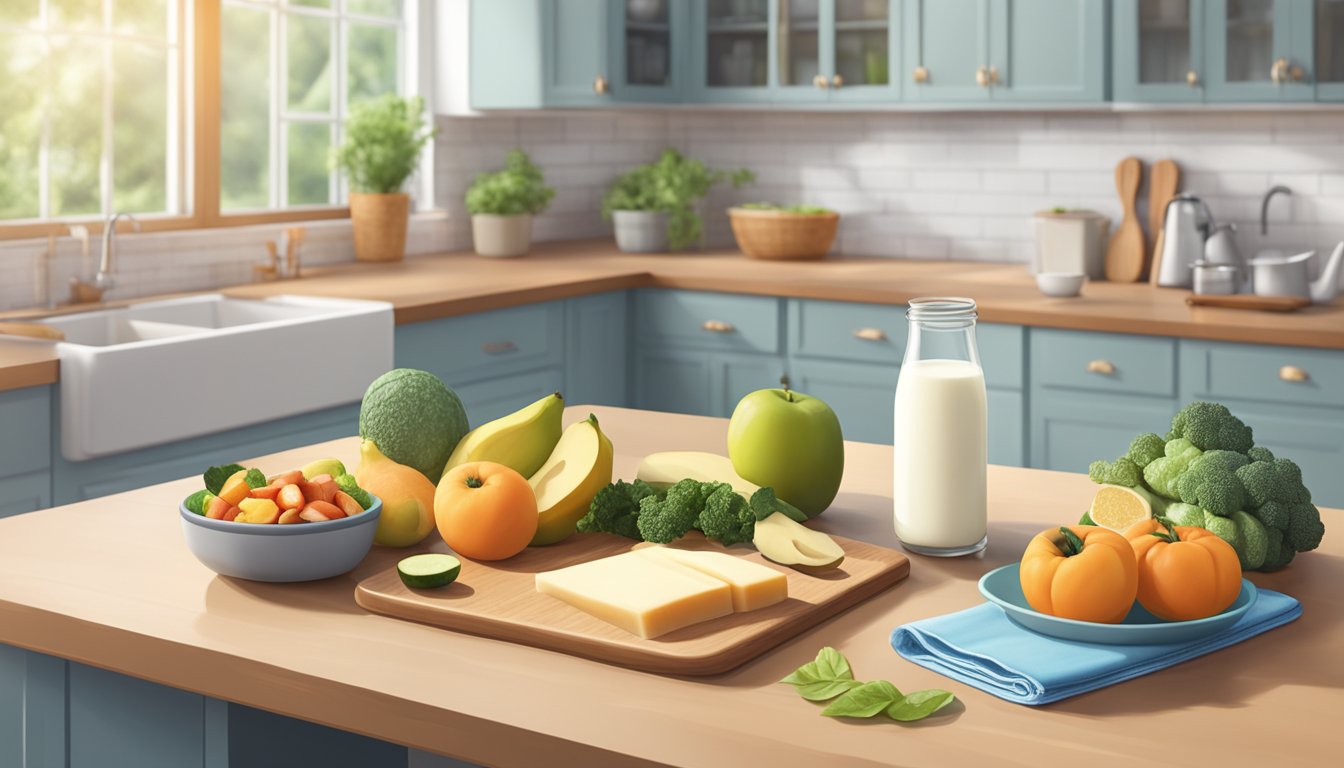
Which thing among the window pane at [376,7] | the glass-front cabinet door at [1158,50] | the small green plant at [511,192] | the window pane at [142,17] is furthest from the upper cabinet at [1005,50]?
the window pane at [142,17]

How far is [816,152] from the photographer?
5352 mm

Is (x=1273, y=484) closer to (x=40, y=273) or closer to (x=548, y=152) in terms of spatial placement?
(x=40, y=273)

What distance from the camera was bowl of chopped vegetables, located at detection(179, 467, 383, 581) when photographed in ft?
4.67

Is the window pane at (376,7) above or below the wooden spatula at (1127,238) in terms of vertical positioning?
above

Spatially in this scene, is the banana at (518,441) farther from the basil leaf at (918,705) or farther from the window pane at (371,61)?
the window pane at (371,61)

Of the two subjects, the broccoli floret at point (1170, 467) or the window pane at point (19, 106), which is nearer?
the broccoli floret at point (1170, 467)

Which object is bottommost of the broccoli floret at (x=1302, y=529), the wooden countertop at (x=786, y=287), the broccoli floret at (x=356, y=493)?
the broccoli floret at (x=1302, y=529)

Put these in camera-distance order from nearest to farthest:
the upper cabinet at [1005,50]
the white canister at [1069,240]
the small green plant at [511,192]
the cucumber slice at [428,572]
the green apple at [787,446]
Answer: the cucumber slice at [428,572]
the green apple at [787,446]
the upper cabinet at [1005,50]
the white canister at [1069,240]
the small green plant at [511,192]

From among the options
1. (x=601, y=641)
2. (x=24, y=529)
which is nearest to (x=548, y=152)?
(x=24, y=529)

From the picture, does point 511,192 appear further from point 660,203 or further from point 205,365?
point 205,365

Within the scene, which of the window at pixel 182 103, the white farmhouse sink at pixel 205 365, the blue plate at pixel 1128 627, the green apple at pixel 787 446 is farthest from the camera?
the window at pixel 182 103

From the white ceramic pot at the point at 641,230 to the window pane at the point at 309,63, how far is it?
3.55 ft

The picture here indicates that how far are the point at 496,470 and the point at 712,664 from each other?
0.39 m

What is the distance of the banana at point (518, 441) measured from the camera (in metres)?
1.65
